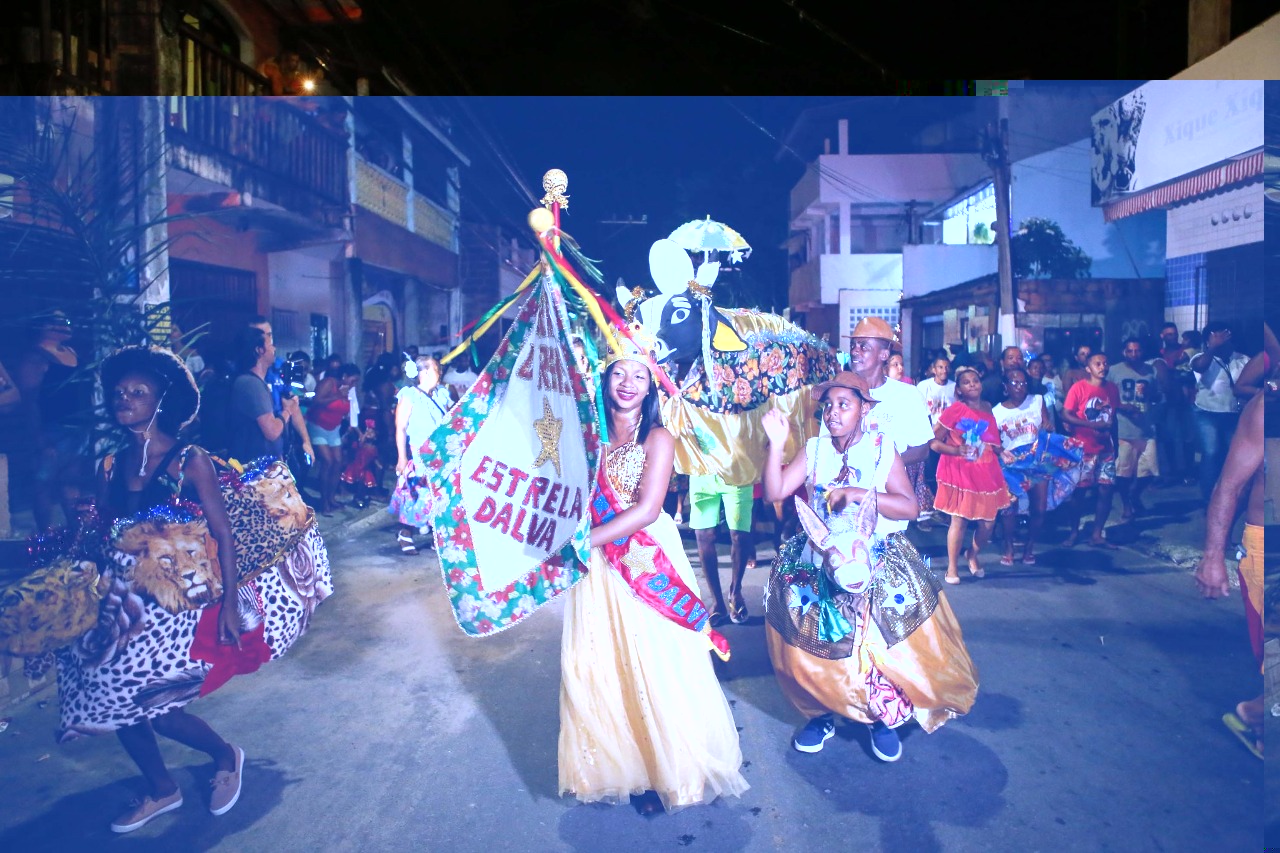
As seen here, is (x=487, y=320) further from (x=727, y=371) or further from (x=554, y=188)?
(x=727, y=371)

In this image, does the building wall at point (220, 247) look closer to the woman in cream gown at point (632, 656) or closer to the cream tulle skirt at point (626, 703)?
the woman in cream gown at point (632, 656)

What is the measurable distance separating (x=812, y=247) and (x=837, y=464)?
2.76ft

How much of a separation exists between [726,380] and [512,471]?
89 cm

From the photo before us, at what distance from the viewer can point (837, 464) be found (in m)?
3.26

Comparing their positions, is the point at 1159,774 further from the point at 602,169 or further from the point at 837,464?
the point at 602,169

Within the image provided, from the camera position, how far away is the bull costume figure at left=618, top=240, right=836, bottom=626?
132 inches

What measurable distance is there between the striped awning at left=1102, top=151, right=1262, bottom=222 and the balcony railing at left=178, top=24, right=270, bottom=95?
4574mm

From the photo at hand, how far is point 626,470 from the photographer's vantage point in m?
3.01

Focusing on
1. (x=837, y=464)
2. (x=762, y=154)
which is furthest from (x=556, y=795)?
(x=762, y=154)

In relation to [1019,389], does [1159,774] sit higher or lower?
lower

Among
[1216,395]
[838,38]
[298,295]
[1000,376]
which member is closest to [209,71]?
[298,295]

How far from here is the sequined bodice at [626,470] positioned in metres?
3.01

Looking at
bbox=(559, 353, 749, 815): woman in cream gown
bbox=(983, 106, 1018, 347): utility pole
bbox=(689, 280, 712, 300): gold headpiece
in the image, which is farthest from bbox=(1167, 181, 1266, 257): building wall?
bbox=(559, 353, 749, 815): woman in cream gown

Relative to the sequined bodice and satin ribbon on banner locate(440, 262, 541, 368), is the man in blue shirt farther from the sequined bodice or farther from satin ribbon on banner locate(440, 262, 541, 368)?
the sequined bodice
